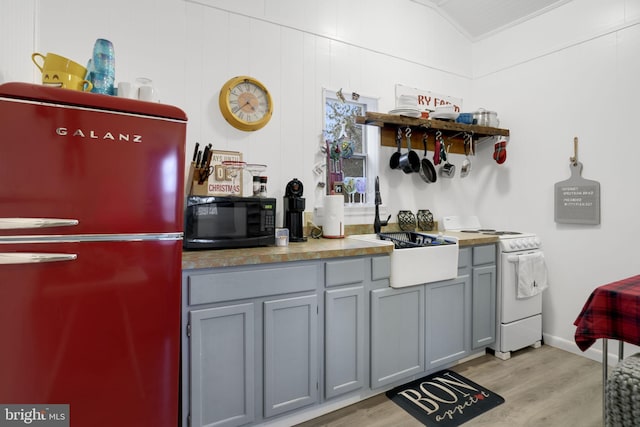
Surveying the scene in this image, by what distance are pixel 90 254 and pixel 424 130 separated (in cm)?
266

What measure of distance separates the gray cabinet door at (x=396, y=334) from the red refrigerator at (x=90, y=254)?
1.14m

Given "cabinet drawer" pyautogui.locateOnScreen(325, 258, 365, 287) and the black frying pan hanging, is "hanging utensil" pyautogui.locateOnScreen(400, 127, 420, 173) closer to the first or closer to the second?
the black frying pan hanging

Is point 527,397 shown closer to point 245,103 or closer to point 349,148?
point 349,148

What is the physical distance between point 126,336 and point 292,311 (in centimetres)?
75

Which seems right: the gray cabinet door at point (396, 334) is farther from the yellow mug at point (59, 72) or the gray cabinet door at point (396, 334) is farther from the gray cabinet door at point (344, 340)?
the yellow mug at point (59, 72)

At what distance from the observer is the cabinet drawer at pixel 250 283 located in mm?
1495

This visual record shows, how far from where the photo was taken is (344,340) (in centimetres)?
188

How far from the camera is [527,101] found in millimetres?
2969

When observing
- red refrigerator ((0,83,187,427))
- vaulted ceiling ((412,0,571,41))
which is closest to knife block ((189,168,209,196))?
red refrigerator ((0,83,187,427))

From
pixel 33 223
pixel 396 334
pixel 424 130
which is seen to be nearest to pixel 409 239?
pixel 396 334

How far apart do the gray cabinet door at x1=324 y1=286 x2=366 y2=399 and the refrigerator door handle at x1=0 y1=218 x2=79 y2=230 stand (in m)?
1.22

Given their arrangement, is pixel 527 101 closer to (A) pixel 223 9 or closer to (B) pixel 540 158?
(B) pixel 540 158

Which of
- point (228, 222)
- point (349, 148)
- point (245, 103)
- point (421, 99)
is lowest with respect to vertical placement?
point (228, 222)

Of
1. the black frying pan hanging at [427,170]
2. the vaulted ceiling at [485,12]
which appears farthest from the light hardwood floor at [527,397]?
the vaulted ceiling at [485,12]
